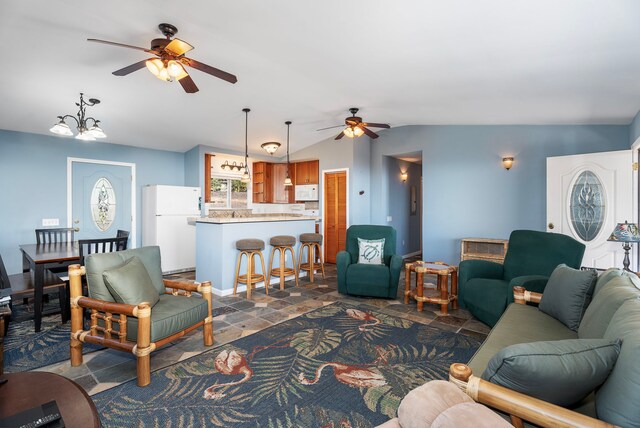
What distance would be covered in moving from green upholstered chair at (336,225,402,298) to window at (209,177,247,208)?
3600mm

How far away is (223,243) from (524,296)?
11.5 ft

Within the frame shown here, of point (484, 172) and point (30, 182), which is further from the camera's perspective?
point (484, 172)

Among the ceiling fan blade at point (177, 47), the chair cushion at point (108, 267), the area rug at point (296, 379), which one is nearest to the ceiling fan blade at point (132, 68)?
the ceiling fan blade at point (177, 47)

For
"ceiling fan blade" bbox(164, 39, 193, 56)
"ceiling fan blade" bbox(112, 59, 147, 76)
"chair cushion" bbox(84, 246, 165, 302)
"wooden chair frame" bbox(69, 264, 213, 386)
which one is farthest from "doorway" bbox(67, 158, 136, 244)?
"ceiling fan blade" bbox(164, 39, 193, 56)

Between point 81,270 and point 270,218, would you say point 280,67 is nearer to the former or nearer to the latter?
point 270,218

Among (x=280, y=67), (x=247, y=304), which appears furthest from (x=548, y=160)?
(x=247, y=304)

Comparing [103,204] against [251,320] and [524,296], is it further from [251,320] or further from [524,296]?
[524,296]

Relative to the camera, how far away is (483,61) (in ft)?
9.60

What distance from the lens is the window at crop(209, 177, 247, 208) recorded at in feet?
22.6

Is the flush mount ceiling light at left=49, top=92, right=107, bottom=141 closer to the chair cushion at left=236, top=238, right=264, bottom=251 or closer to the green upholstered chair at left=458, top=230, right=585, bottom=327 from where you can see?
the chair cushion at left=236, top=238, right=264, bottom=251

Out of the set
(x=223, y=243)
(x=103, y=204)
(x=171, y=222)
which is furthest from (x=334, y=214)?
(x=103, y=204)

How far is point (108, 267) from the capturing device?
2.48 meters

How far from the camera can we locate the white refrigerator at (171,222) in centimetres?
569

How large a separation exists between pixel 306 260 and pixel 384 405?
3.92 metres
